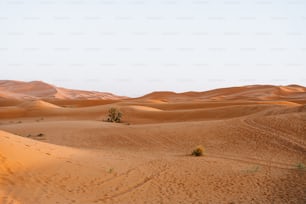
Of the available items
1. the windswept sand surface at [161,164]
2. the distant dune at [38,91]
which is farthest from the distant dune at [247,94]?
the windswept sand surface at [161,164]

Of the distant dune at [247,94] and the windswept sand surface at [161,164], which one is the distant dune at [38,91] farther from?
the windswept sand surface at [161,164]

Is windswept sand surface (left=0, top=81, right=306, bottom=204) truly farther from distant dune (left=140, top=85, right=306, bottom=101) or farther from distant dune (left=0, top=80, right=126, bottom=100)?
distant dune (left=0, top=80, right=126, bottom=100)

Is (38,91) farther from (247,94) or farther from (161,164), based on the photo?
(161,164)

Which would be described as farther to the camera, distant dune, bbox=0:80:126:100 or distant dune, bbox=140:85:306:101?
distant dune, bbox=0:80:126:100

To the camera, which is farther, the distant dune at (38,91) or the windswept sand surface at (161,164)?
the distant dune at (38,91)

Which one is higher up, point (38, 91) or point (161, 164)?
point (38, 91)

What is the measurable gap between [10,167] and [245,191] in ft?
20.0

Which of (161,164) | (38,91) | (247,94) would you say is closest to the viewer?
(161,164)

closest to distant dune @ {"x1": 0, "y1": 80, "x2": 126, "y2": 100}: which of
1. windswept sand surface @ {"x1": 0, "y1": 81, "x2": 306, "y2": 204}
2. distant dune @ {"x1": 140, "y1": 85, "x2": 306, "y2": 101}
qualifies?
distant dune @ {"x1": 140, "y1": 85, "x2": 306, "y2": 101}

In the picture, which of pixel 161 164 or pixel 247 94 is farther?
pixel 247 94

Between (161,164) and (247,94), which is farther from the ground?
(247,94)

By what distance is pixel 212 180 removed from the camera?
10000mm

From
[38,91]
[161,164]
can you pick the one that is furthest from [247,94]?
[161,164]

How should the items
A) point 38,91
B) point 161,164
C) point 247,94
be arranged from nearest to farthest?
point 161,164 → point 247,94 → point 38,91
